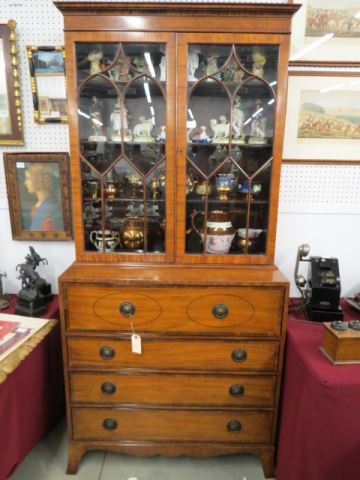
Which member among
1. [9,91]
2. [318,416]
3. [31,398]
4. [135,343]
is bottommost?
[31,398]

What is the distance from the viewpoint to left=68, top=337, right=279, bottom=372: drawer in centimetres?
145

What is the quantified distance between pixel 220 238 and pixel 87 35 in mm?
1012

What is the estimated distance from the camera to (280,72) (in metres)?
1.35

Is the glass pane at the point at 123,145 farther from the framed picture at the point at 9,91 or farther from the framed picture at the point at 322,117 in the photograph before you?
the framed picture at the point at 322,117

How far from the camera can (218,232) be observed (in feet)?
5.04

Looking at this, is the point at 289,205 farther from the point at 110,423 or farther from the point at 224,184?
the point at 110,423

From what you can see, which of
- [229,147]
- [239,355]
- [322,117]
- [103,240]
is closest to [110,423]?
[239,355]

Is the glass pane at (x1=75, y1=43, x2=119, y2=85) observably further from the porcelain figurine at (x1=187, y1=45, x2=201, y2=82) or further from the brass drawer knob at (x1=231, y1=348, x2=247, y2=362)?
the brass drawer knob at (x1=231, y1=348, x2=247, y2=362)

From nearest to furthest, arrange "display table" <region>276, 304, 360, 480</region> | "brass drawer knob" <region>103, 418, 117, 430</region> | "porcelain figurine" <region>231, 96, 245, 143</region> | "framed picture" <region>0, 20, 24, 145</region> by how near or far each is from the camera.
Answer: "display table" <region>276, 304, 360, 480</region> → "porcelain figurine" <region>231, 96, 245, 143</region> → "brass drawer knob" <region>103, 418, 117, 430</region> → "framed picture" <region>0, 20, 24, 145</region>

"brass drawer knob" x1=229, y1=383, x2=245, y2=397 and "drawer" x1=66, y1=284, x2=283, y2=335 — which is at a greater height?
"drawer" x1=66, y1=284, x2=283, y2=335

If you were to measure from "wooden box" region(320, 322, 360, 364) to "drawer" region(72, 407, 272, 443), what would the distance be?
49cm

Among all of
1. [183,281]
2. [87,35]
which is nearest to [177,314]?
[183,281]

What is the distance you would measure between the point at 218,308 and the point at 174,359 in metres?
0.31

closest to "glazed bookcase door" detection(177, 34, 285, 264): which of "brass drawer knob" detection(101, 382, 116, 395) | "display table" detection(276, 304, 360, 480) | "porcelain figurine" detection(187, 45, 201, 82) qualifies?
"porcelain figurine" detection(187, 45, 201, 82)
